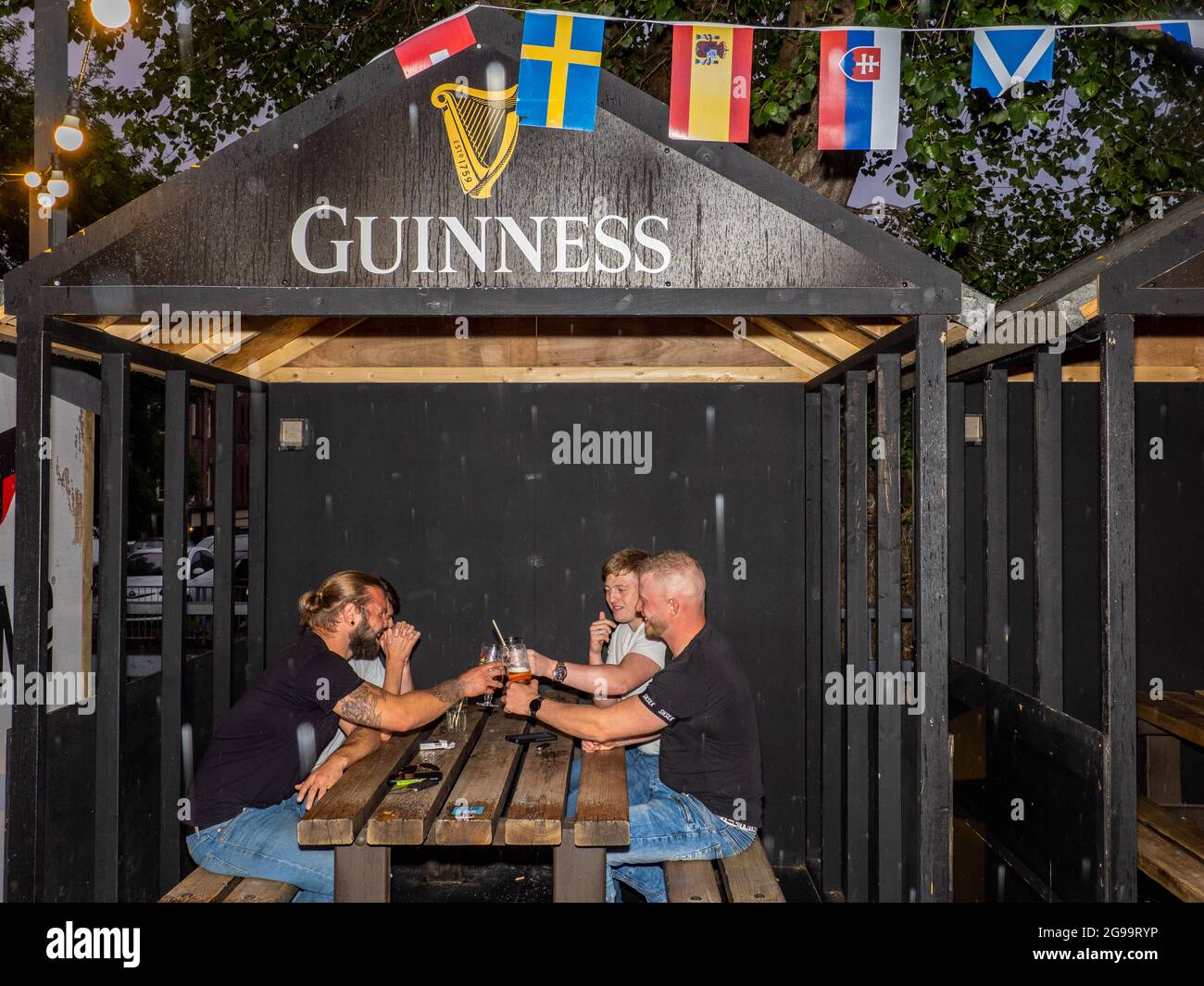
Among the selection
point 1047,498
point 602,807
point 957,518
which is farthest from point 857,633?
point 602,807

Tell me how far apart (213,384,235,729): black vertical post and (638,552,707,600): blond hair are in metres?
2.24

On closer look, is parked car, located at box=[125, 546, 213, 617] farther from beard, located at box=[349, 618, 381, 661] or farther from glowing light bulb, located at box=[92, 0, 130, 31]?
beard, located at box=[349, 618, 381, 661]

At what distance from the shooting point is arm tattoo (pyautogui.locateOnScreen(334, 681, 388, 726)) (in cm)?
352

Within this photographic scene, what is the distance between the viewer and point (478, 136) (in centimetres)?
324

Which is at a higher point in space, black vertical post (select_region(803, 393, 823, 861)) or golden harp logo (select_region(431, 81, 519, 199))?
golden harp logo (select_region(431, 81, 519, 199))

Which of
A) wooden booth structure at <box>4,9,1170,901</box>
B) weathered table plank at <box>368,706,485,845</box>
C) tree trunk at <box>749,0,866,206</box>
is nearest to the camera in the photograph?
weathered table plank at <box>368,706,485,845</box>

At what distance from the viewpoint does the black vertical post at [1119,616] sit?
320 centimetres

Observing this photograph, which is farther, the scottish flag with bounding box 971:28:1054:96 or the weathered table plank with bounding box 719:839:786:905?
the scottish flag with bounding box 971:28:1054:96

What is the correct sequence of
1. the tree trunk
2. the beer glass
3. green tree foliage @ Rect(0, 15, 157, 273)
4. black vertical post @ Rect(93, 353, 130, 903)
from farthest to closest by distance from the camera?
green tree foliage @ Rect(0, 15, 157, 273) < the tree trunk < the beer glass < black vertical post @ Rect(93, 353, 130, 903)

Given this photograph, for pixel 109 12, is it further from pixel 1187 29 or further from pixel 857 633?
pixel 1187 29

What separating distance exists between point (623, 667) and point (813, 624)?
1537 millimetres

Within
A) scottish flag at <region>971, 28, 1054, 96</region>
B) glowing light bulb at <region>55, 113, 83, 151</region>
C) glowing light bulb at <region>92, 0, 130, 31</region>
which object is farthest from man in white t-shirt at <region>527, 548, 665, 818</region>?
glowing light bulb at <region>92, 0, 130, 31</region>
